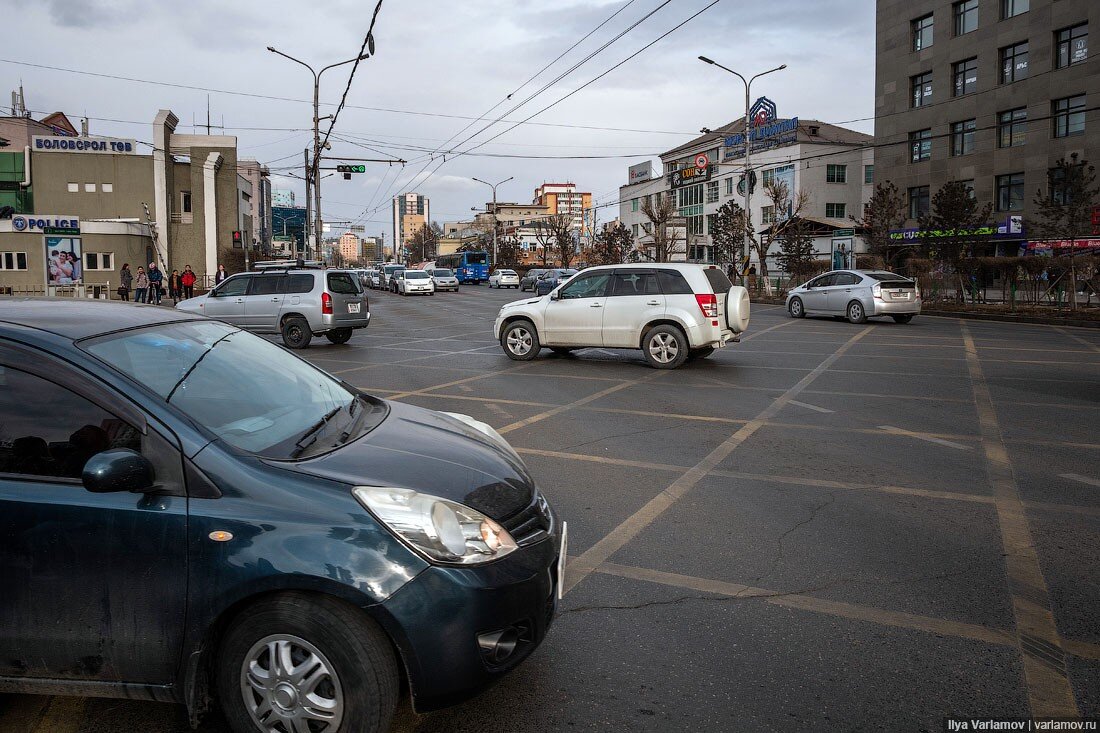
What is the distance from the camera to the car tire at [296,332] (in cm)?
1739

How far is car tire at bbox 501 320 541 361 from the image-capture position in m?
14.1

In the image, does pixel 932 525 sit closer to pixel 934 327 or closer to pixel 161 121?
pixel 934 327

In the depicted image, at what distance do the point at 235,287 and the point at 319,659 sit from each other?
53.9ft

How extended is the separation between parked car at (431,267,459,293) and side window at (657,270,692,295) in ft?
133

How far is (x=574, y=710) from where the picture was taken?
10.0 feet

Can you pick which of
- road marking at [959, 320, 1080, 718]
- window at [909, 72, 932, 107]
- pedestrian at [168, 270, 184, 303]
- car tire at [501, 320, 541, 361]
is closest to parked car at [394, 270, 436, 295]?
pedestrian at [168, 270, 184, 303]

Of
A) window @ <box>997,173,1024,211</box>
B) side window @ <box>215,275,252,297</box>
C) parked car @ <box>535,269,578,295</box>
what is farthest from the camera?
window @ <box>997,173,1024,211</box>

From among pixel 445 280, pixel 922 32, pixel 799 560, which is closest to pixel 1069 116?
pixel 922 32

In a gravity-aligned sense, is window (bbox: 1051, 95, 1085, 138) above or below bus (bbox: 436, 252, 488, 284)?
above

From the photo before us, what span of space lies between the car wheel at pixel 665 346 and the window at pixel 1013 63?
38544mm

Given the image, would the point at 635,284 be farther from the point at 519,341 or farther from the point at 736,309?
the point at 519,341

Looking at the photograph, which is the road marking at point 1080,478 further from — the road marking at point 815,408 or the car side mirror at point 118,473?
the car side mirror at point 118,473

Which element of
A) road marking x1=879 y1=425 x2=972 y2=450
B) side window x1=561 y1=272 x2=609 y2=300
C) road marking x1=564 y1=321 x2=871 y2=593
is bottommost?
road marking x1=564 y1=321 x2=871 y2=593

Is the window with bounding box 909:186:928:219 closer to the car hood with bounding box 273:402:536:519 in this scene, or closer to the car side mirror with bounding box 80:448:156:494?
the car hood with bounding box 273:402:536:519
